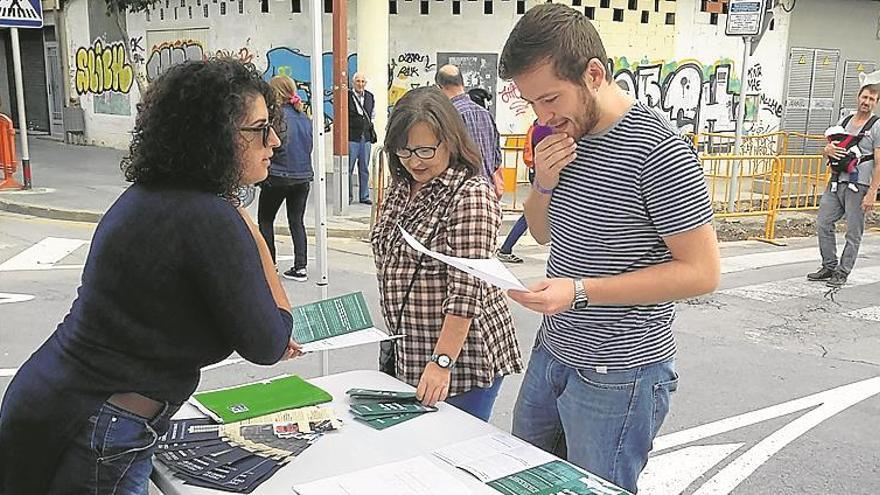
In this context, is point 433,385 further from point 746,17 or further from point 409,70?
point 409,70

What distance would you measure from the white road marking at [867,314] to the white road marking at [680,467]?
134 inches

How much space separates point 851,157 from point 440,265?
21.6 ft

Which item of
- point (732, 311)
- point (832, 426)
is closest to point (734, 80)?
point (732, 311)

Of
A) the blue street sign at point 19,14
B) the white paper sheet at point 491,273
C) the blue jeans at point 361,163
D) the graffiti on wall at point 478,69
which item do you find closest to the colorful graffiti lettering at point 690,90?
the graffiti on wall at point 478,69

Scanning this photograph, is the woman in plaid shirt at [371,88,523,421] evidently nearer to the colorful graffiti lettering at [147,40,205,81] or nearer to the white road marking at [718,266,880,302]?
the white road marking at [718,266,880,302]

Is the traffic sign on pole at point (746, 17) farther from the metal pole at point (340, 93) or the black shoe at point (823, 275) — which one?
the metal pole at point (340, 93)

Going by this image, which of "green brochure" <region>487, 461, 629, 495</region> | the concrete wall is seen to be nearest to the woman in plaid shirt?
"green brochure" <region>487, 461, 629, 495</region>

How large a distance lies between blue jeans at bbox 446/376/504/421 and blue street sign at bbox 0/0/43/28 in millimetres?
10889

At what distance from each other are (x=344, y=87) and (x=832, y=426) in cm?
738

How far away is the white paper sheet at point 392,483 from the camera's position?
1.97 meters

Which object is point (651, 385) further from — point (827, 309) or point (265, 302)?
point (827, 309)

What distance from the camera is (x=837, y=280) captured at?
8.23m

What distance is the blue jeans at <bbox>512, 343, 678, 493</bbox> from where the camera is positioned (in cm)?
216

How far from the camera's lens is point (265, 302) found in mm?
1913
